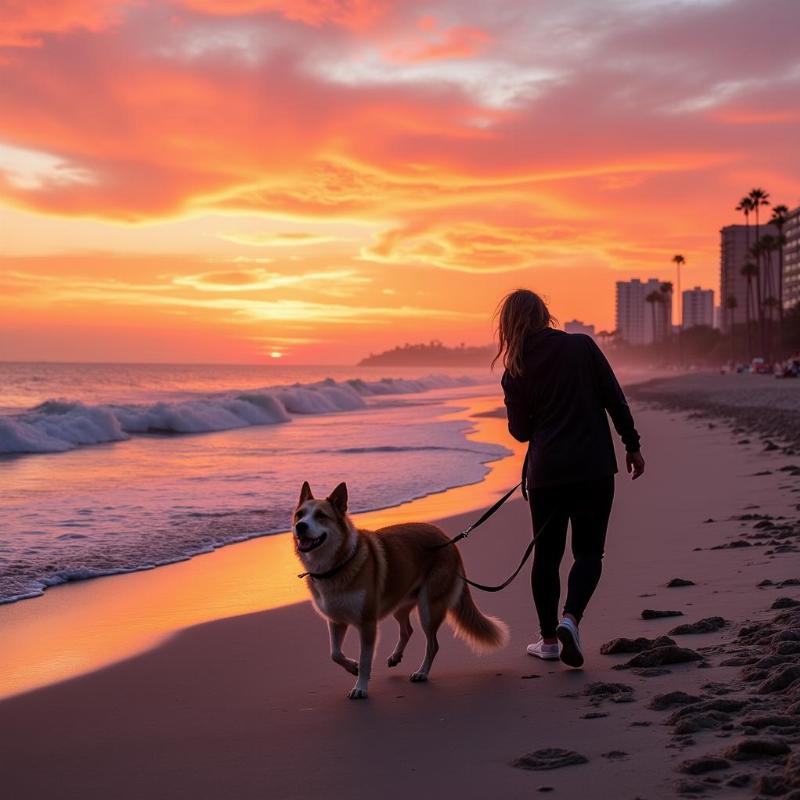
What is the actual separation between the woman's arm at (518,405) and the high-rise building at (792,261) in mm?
183703

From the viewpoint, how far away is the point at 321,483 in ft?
49.1

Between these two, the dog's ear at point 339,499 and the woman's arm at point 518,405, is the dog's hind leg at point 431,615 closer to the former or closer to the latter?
the dog's ear at point 339,499

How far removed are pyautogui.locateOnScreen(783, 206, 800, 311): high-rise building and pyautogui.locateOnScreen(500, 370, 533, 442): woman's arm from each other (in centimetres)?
18370

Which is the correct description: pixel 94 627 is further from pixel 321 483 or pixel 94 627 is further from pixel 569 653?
pixel 321 483

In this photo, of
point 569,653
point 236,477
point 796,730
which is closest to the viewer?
point 796,730

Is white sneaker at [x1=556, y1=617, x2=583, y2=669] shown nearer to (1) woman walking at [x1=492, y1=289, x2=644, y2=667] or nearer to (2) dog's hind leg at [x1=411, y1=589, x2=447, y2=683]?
(1) woman walking at [x1=492, y1=289, x2=644, y2=667]

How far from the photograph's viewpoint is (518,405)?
17.1 feet

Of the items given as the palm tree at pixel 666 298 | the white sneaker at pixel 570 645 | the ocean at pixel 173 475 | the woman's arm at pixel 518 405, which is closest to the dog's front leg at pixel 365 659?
the white sneaker at pixel 570 645

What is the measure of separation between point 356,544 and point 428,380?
9075 centimetres

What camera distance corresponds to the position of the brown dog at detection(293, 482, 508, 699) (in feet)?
15.8

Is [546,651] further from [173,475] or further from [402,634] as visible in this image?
[173,475]

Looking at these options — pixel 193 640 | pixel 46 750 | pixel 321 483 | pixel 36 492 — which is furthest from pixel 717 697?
pixel 36 492

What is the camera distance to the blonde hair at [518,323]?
512 cm

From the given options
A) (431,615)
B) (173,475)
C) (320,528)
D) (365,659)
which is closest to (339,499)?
(320,528)
